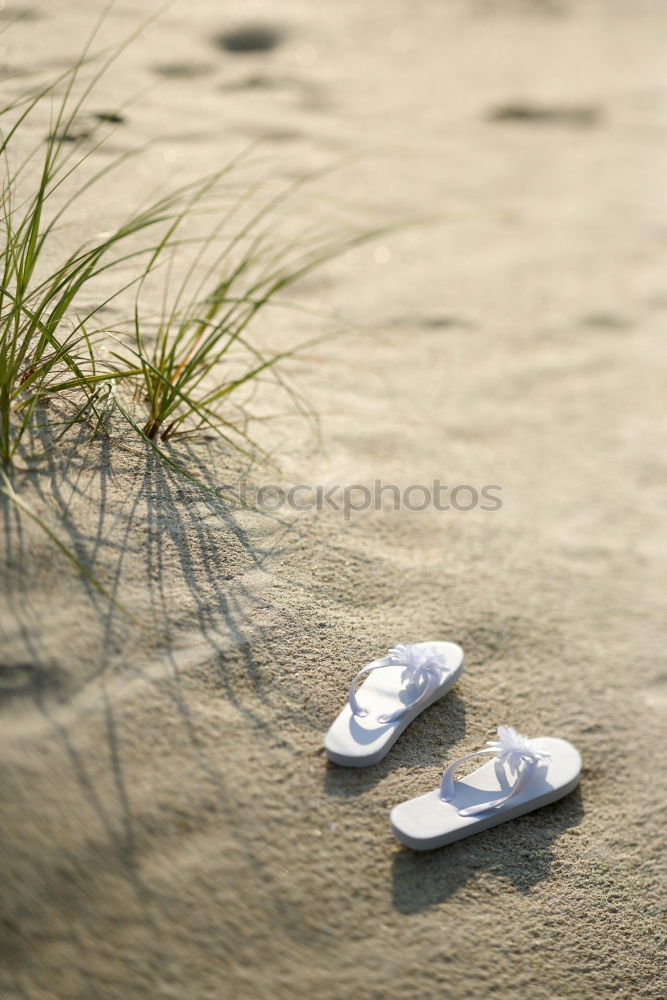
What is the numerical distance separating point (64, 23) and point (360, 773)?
2833 millimetres

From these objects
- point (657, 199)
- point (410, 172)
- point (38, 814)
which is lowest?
point (38, 814)

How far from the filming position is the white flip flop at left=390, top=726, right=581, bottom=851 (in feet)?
3.96

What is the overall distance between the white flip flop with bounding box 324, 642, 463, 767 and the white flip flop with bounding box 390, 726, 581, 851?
0.33 ft

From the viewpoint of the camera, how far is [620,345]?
9.38 ft

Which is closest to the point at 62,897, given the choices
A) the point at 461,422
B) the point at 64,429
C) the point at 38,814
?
the point at 38,814

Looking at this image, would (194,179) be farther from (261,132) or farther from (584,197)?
(584,197)

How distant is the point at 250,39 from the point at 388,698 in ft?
11.3

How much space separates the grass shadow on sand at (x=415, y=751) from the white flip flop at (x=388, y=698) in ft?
0.06

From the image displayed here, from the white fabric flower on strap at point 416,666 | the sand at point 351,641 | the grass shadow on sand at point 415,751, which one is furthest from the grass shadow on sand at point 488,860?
the white fabric flower on strap at point 416,666

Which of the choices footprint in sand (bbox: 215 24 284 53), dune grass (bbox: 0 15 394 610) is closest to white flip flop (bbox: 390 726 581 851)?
dune grass (bbox: 0 15 394 610)

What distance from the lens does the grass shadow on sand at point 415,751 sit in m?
1.25

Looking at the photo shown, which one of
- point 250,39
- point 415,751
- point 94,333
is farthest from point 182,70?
point 415,751

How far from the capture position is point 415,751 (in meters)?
1.36

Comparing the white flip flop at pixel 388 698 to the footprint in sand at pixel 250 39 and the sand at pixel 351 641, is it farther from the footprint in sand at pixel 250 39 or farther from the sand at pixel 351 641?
the footprint in sand at pixel 250 39
